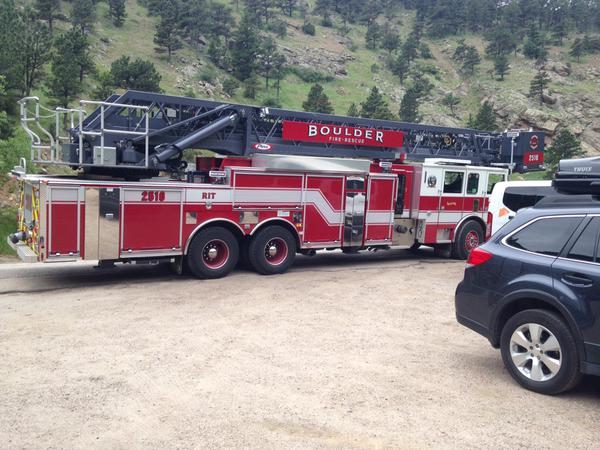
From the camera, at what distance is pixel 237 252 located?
11.0m

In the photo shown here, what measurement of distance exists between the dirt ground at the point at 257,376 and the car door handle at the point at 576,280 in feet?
3.46

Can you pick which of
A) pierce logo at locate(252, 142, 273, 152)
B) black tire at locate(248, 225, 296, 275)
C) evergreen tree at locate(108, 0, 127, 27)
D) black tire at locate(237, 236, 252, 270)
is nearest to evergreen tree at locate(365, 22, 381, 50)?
evergreen tree at locate(108, 0, 127, 27)

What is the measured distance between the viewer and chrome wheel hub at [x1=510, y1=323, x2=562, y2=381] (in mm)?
5051

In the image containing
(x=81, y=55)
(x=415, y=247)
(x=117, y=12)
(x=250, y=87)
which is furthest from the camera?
(x=117, y=12)

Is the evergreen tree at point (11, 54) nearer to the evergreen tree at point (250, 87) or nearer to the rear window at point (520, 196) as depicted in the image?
the rear window at point (520, 196)

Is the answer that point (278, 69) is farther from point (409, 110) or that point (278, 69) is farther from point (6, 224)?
point (6, 224)

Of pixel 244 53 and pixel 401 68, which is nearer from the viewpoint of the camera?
pixel 244 53

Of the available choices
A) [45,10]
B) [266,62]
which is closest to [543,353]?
[45,10]

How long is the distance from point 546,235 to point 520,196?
7574mm

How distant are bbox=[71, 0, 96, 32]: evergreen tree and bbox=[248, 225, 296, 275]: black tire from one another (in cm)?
4621

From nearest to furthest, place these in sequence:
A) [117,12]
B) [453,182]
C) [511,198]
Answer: [511,198] → [453,182] → [117,12]

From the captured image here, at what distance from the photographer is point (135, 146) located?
1082 cm

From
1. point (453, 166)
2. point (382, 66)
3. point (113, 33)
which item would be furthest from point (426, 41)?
point (453, 166)

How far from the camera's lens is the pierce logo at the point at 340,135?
40.9 ft
